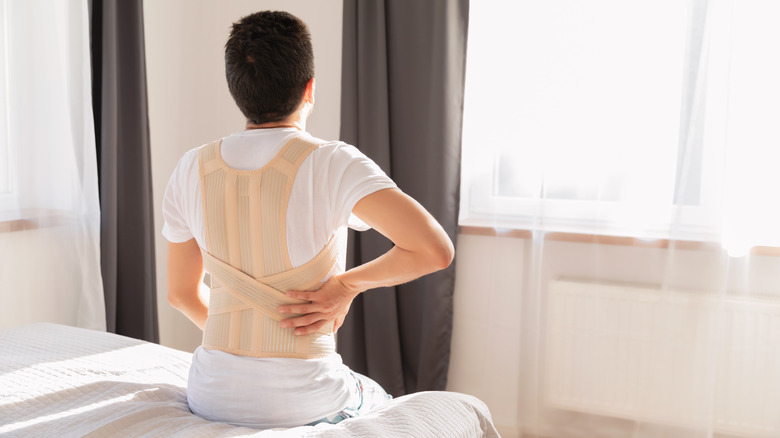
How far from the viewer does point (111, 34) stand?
98.1 inches

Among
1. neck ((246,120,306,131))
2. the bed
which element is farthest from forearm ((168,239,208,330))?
neck ((246,120,306,131))

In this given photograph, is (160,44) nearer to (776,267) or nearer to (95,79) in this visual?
(95,79)

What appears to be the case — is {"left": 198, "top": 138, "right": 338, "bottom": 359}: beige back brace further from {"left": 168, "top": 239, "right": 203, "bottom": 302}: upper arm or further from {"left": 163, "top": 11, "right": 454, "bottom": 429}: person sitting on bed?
{"left": 168, "top": 239, "right": 203, "bottom": 302}: upper arm

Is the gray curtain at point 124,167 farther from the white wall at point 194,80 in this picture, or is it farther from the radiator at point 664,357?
the radiator at point 664,357

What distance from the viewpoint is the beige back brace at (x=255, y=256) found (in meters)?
1.13

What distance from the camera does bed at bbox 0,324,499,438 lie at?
113cm

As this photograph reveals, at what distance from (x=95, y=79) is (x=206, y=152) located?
1.63 m

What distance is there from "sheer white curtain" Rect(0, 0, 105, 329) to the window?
1.53 m

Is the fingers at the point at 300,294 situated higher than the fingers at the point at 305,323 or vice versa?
the fingers at the point at 300,294

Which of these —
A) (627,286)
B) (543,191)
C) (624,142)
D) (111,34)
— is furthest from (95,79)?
(627,286)

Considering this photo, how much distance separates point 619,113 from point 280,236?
65.2 inches

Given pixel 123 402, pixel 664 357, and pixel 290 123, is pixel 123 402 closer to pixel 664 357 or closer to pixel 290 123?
pixel 290 123

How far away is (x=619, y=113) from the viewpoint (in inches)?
92.7

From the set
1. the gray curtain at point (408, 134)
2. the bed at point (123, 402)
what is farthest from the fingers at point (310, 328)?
the gray curtain at point (408, 134)
